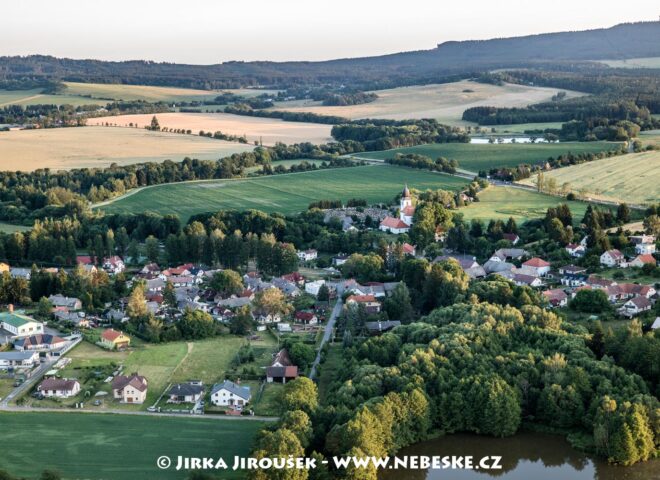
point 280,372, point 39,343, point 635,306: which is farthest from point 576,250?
point 39,343

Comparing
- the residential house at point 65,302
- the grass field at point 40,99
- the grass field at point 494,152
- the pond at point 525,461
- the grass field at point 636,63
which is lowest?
the pond at point 525,461

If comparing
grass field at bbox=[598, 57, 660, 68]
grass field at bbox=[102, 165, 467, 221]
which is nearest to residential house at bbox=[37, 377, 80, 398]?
grass field at bbox=[102, 165, 467, 221]

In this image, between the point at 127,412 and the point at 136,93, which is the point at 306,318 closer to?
the point at 127,412

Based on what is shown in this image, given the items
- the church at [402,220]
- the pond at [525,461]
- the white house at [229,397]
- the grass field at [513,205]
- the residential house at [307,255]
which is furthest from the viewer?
the grass field at [513,205]

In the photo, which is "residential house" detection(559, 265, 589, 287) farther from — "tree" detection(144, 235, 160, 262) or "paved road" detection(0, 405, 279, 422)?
"tree" detection(144, 235, 160, 262)

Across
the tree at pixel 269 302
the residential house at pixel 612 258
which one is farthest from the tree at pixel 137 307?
the residential house at pixel 612 258

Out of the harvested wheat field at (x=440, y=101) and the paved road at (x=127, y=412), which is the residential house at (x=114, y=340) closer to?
the paved road at (x=127, y=412)
